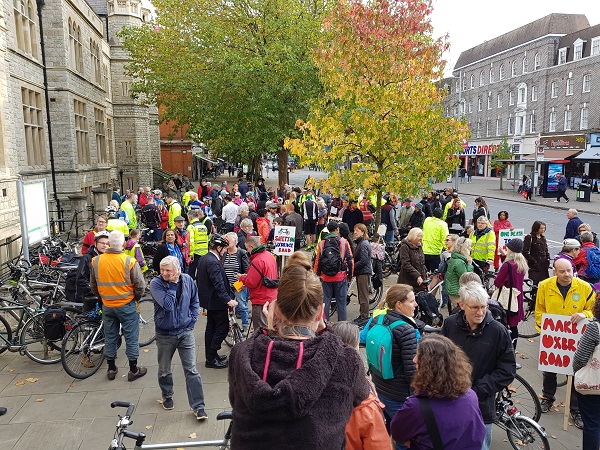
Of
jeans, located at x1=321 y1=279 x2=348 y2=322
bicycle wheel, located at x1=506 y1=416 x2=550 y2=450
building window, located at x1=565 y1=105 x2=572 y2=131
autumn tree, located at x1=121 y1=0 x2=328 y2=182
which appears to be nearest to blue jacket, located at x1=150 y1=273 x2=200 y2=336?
jeans, located at x1=321 y1=279 x2=348 y2=322

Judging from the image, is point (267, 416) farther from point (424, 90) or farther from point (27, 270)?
point (424, 90)

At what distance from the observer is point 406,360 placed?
3.91m

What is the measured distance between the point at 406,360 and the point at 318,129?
817 cm

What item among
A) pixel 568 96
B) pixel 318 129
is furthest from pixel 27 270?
pixel 568 96

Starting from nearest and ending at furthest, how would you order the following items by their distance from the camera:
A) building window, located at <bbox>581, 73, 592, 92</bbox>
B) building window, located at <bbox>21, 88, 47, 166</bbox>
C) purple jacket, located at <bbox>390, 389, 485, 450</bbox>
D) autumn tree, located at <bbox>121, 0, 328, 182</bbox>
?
purple jacket, located at <bbox>390, 389, 485, 450</bbox>
building window, located at <bbox>21, 88, 47, 166</bbox>
autumn tree, located at <bbox>121, 0, 328, 182</bbox>
building window, located at <bbox>581, 73, 592, 92</bbox>

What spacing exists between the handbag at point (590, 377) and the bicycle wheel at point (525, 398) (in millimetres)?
940

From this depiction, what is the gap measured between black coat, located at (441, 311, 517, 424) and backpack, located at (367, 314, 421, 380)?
66 cm

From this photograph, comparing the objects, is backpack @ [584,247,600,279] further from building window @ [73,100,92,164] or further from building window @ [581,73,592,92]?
building window @ [581,73,592,92]

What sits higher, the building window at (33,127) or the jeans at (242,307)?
the building window at (33,127)

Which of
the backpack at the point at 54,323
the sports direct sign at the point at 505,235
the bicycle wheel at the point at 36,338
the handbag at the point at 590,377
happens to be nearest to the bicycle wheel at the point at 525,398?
the handbag at the point at 590,377

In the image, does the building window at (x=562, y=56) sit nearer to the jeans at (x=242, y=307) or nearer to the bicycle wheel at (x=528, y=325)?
the bicycle wheel at (x=528, y=325)

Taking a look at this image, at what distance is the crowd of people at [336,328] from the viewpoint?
6.91 ft

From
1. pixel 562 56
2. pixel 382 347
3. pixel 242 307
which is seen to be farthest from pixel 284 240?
pixel 562 56

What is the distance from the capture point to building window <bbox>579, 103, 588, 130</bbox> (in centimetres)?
4319
